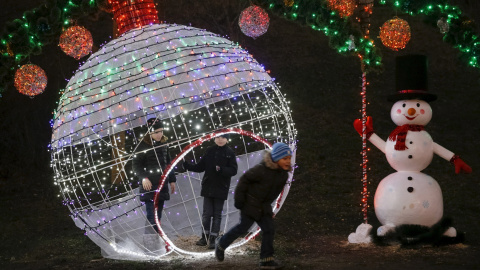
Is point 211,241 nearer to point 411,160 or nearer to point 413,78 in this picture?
point 411,160

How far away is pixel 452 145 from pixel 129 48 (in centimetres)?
883

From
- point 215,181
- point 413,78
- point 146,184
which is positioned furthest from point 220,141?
point 413,78

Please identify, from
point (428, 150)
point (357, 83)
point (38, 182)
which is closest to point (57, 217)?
point (38, 182)

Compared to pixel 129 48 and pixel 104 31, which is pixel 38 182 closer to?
pixel 104 31

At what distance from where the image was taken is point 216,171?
307 inches

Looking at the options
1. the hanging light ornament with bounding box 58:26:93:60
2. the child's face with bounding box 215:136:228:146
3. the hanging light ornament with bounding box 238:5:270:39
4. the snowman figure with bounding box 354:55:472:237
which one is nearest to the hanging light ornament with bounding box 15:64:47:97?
the hanging light ornament with bounding box 58:26:93:60

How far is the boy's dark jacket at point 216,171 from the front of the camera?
7773mm

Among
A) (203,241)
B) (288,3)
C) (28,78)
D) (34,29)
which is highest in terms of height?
(288,3)

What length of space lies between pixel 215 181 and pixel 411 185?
2363mm

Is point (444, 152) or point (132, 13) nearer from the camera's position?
point (444, 152)

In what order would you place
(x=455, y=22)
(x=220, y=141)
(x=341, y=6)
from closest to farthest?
(x=455, y=22) < (x=341, y=6) < (x=220, y=141)

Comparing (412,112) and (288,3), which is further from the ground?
(288,3)

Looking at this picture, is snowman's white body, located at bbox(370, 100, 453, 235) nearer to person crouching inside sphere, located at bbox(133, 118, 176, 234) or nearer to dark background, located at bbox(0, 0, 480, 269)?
dark background, located at bbox(0, 0, 480, 269)

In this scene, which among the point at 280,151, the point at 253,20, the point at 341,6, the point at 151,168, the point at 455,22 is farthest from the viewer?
the point at 253,20
